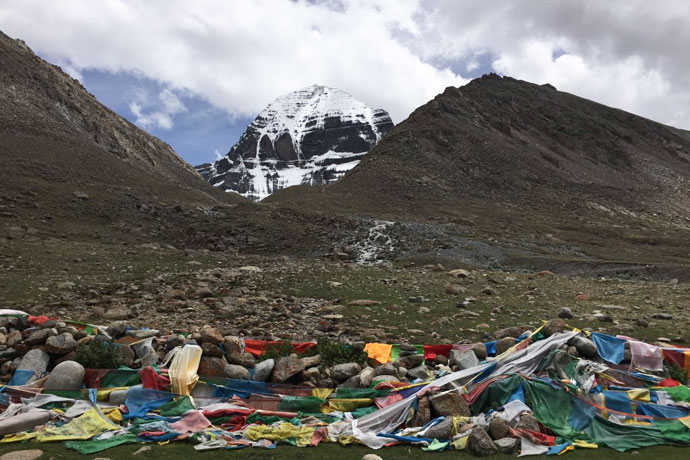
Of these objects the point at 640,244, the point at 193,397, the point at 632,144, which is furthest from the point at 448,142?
the point at 193,397

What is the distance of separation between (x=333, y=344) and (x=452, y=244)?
Answer: 20.6m

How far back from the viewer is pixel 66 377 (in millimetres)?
8352

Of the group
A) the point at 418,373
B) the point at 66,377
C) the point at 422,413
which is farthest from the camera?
the point at 418,373

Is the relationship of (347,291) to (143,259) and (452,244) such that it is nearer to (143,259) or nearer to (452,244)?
(143,259)

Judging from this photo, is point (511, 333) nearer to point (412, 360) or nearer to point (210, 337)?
point (412, 360)

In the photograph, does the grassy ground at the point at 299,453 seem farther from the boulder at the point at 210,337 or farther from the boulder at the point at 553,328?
the boulder at the point at 553,328

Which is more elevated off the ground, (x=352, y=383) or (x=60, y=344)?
(x=60, y=344)

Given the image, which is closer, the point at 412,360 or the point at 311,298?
the point at 412,360

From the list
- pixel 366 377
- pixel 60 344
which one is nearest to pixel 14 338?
pixel 60 344

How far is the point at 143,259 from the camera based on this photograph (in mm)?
20000

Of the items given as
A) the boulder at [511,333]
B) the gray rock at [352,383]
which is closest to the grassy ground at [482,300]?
the boulder at [511,333]

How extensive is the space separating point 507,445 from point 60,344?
8.52 m

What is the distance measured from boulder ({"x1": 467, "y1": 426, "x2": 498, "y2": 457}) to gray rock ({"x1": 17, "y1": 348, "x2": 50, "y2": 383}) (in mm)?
7945

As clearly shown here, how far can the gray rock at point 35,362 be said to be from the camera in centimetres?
873
